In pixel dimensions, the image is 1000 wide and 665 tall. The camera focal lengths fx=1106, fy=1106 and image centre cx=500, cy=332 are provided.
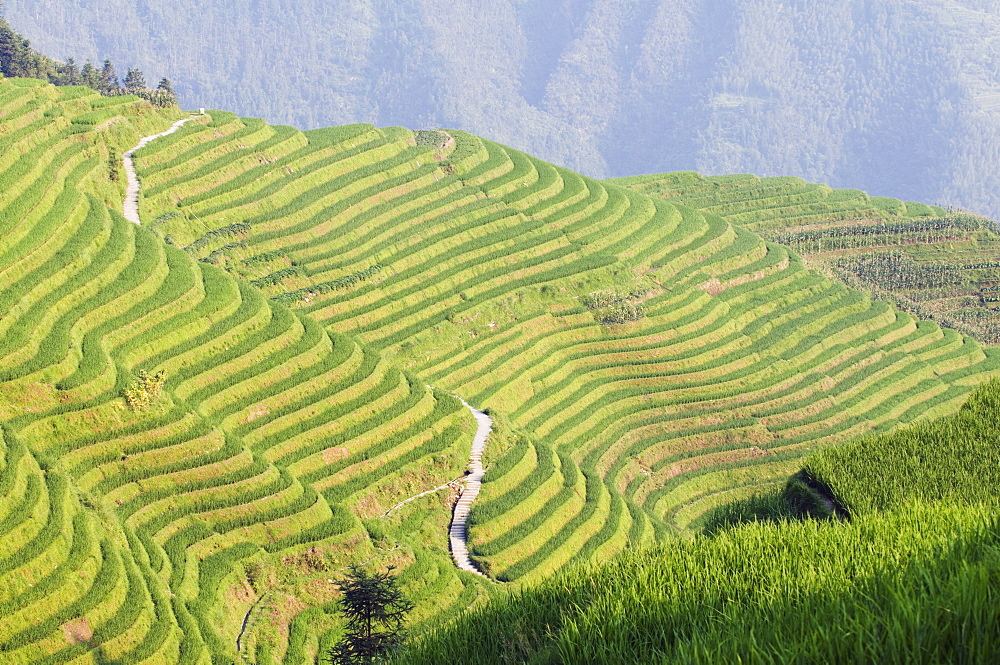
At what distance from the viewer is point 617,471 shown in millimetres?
33531

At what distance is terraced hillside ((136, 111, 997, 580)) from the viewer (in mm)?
33188

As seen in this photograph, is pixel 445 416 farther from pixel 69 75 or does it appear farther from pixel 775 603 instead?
pixel 69 75

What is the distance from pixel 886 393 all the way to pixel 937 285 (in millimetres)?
18689

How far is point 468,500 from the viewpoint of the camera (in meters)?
27.5

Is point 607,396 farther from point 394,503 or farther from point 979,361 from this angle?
point 979,361

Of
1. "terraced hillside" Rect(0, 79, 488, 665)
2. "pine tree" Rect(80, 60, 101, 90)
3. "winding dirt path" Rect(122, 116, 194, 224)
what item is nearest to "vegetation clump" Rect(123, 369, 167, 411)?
"terraced hillside" Rect(0, 79, 488, 665)

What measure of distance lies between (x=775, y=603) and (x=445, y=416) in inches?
765

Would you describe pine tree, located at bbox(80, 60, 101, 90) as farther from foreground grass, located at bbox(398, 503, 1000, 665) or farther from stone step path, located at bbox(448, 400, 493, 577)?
foreground grass, located at bbox(398, 503, 1000, 665)

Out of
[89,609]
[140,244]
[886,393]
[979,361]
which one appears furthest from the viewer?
[979,361]

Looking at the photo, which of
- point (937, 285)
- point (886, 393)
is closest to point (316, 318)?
point (886, 393)

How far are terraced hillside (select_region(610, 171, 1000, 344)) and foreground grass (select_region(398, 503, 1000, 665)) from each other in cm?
4473

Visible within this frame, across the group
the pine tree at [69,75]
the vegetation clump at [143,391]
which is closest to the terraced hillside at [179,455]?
the vegetation clump at [143,391]

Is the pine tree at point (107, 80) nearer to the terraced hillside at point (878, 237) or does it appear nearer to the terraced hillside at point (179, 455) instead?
the terraced hillside at point (878, 237)

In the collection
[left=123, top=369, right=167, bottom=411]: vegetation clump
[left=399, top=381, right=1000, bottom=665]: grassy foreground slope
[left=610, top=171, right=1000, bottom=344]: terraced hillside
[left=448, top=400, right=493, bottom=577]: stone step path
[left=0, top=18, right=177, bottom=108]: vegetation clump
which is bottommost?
[left=399, top=381, right=1000, bottom=665]: grassy foreground slope
